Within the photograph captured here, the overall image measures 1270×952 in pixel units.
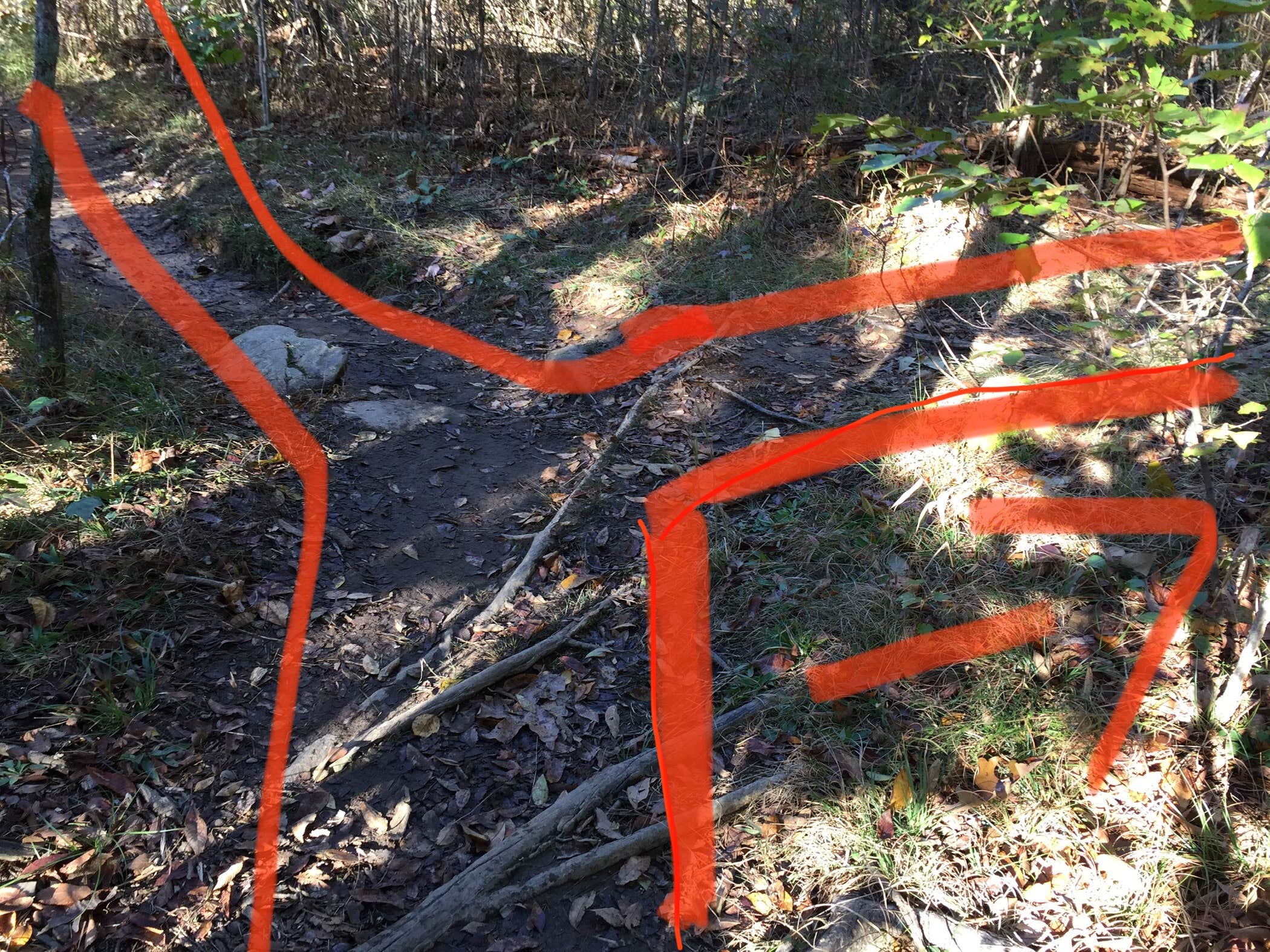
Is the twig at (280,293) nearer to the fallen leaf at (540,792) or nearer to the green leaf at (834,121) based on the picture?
the fallen leaf at (540,792)

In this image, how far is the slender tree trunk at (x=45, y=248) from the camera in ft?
11.2

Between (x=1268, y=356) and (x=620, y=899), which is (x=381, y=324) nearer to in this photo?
(x=620, y=899)

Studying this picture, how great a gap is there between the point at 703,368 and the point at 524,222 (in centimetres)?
289

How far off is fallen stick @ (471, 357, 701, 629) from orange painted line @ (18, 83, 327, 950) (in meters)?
0.74

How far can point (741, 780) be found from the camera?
98.7 inches

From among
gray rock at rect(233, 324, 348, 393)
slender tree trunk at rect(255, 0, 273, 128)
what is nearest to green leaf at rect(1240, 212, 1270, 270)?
gray rock at rect(233, 324, 348, 393)

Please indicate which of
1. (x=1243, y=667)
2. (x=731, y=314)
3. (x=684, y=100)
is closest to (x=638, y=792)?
(x=1243, y=667)

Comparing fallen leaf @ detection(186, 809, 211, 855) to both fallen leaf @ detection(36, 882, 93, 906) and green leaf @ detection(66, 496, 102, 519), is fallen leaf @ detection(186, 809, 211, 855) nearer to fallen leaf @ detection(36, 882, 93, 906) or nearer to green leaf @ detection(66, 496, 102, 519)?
fallen leaf @ detection(36, 882, 93, 906)

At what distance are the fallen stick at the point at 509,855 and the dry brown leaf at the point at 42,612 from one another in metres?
1.62

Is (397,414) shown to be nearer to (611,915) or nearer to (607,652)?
(607,652)

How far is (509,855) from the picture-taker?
2.31 meters

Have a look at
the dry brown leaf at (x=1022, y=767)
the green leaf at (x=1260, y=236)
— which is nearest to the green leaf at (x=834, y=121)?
the green leaf at (x=1260, y=236)

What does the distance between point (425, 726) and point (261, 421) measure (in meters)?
2.15

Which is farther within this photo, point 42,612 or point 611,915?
point 42,612
